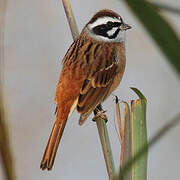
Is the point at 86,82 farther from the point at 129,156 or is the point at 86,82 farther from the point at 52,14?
the point at 52,14

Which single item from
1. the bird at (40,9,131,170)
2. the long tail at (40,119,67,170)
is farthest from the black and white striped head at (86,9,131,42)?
the long tail at (40,119,67,170)

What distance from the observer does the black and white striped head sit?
2641mm

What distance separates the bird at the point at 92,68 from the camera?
7.58 ft

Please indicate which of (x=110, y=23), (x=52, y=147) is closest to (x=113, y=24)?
(x=110, y=23)

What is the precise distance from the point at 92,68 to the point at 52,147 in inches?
31.5

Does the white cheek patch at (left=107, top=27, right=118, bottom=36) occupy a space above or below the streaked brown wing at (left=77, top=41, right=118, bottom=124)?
above

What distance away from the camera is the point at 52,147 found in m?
1.96

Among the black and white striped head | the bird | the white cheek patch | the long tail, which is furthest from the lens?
the white cheek patch

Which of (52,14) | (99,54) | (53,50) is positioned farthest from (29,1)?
(99,54)

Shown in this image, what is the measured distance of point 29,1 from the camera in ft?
13.1

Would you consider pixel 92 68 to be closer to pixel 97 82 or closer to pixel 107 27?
pixel 97 82

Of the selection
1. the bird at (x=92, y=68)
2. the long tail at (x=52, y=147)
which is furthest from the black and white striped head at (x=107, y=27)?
the long tail at (x=52, y=147)

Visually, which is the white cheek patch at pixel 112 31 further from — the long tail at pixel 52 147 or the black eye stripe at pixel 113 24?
the long tail at pixel 52 147

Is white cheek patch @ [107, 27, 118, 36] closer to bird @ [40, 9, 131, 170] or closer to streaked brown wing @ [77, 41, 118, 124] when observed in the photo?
bird @ [40, 9, 131, 170]
